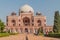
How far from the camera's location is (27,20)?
102250 mm

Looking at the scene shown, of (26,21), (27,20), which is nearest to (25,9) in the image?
(27,20)

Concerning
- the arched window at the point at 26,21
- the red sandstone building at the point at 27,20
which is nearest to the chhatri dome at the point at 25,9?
the red sandstone building at the point at 27,20

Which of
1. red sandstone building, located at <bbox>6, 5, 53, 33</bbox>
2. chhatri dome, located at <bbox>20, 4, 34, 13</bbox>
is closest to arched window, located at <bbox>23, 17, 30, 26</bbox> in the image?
red sandstone building, located at <bbox>6, 5, 53, 33</bbox>

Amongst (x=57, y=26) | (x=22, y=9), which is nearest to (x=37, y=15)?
(x=22, y=9)

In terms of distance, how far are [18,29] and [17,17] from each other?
608cm

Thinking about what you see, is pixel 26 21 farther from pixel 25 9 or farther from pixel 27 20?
pixel 25 9

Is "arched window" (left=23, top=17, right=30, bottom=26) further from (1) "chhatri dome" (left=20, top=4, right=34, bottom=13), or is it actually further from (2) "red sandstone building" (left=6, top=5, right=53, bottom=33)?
(1) "chhatri dome" (left=20, top=4, right=34, bottom=13)

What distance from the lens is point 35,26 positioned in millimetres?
93812

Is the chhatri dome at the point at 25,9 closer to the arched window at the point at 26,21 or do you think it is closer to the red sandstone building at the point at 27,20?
the red sandstone building at the point at 27,20

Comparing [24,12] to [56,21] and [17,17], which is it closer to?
[17,17]

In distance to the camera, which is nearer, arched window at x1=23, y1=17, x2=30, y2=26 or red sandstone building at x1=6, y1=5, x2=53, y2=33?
red sandstone building at x1=6, y1=5, x2=53, y2=33

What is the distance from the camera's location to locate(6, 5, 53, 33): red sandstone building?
92688 millimetres

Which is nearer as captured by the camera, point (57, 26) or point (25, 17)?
point (57, 26)

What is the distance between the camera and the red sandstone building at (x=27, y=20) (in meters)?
92.7
